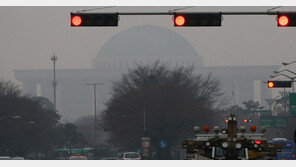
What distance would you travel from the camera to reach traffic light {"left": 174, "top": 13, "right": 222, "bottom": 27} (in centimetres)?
2714

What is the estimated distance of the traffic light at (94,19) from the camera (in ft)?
88.8

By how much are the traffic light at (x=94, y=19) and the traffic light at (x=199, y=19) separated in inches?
68.3

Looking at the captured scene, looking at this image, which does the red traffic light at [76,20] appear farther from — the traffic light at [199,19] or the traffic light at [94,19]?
the traffic light at [199,19]

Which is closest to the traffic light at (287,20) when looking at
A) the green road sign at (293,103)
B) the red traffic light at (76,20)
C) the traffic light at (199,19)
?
the traffic light at (199,19)

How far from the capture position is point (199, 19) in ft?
89.1

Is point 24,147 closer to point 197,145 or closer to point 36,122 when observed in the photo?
point 36,122

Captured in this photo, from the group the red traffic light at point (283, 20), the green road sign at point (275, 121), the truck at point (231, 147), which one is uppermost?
the green road sign at point (275, 121)

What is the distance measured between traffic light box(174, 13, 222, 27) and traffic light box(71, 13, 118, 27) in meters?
1.73

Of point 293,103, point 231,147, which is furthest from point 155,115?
point 231,147

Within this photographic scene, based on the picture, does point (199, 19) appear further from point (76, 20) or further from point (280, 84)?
point (280, 84)

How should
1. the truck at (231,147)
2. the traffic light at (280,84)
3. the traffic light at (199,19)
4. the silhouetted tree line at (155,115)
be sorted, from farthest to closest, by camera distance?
the silhouetted tree line at (155,115), the traffic light at (280,84), the traffic light at (199,19), the truck at (231,147)

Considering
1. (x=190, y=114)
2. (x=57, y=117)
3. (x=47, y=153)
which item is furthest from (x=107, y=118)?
(x=57, y=117)

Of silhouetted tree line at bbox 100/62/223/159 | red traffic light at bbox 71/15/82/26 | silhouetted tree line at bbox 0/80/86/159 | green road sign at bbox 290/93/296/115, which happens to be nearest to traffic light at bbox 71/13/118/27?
red traffic light at bbox 71/15/82/26

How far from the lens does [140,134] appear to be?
4286 inches
